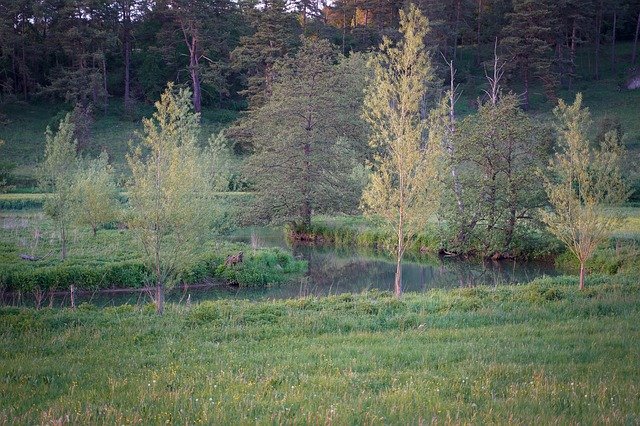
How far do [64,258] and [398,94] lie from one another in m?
13.6

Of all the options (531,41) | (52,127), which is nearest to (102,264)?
(52,127)

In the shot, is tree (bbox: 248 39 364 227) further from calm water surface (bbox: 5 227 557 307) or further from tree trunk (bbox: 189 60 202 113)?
tree trunk (bbox: 189 60 202 113)

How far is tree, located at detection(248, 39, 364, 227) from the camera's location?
1328 inches

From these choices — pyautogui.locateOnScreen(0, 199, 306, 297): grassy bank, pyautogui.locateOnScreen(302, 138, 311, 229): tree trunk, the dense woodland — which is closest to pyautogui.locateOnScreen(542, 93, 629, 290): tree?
the dense woodland

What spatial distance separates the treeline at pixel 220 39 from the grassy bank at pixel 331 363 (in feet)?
150

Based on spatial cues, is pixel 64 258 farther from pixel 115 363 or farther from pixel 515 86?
pixel 515 86

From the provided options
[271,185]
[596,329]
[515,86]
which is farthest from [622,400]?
[515,86]

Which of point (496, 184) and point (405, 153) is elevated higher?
point (405, 153)

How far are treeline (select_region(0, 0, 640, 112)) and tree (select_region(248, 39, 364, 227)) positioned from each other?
21.5 metres

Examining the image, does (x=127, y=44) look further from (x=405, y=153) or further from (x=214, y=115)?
(x=405, y=153)

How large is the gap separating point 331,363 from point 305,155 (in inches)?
1035

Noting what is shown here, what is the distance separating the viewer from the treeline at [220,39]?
60.6m

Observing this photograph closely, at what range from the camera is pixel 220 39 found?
68125 mm

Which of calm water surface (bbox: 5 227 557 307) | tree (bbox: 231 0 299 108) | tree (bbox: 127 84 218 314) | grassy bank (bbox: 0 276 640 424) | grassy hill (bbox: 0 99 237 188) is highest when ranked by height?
tree (bbox: 231 0 299 108)
